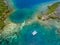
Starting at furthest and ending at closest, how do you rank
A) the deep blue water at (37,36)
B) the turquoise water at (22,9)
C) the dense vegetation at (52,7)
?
the dense vegetation at (52,7) < the turquoise water at (22,9) < the deep blue water at (37,36)

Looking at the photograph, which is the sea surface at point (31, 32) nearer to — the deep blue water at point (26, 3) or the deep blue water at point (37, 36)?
the deep blue water at point (37, 36)

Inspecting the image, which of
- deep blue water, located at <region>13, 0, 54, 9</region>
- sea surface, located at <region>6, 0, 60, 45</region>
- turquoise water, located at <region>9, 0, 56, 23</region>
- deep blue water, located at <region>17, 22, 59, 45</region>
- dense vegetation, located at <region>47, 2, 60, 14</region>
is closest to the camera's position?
deep blue water, located at <region>17, 22, 59, 45</region>

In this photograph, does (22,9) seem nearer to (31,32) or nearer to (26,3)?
(26,3)

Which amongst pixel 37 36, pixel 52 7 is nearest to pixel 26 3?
pixel 52 7

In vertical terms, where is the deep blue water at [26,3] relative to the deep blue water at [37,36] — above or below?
above

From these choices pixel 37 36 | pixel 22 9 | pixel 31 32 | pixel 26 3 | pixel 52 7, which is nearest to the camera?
pixel 37 36

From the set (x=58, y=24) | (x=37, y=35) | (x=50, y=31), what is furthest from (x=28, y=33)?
(x=58, y=24)

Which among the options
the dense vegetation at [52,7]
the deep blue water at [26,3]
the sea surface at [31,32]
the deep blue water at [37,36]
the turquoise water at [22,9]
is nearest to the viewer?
the deep blue water at [37,36]

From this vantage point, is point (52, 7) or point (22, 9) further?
point (22, 9)

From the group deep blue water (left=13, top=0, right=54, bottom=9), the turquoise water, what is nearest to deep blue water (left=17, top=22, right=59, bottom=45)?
the turquoise water

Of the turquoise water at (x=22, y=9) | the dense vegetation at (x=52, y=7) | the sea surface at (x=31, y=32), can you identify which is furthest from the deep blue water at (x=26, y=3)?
the dense vegetation at (x=52, y=7)

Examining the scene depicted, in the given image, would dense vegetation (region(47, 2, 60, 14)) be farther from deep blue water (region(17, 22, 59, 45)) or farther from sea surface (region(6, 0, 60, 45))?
deep blue water (region(17, 22, 59, 45))

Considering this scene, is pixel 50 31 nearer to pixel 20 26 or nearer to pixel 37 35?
pixel 37 35
